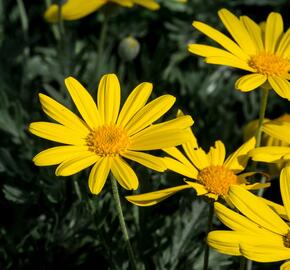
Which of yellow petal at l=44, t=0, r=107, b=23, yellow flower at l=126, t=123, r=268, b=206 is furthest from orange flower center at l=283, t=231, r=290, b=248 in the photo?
yellow petal at l=44, t=0, r=107, b=23

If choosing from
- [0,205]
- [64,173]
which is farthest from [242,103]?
[64,173]

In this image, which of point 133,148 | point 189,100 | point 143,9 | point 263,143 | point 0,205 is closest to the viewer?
point 133,148

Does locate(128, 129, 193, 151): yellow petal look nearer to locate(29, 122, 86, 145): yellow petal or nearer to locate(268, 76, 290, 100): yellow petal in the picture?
locate(29, 122, 86, 145): yellow petal

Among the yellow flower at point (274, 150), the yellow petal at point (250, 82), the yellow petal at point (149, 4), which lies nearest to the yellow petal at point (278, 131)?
the yellow flower at point (274, 150)

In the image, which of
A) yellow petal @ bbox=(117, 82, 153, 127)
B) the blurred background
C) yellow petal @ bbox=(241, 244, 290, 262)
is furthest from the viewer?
the blurred background

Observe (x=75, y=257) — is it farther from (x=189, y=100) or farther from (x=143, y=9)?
(x=143, y=9)

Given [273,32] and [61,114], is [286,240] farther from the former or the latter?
[273,32]

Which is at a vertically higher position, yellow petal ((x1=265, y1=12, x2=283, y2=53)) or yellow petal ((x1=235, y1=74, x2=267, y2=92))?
yellow petal ((x1=265, y1=12, x2=283, y2=53))
